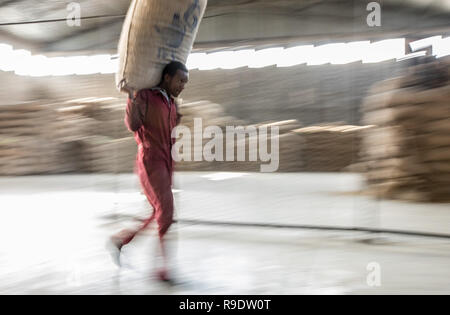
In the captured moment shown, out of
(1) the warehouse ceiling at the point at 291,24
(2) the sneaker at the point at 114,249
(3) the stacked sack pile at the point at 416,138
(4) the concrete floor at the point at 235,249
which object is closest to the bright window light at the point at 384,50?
(1) the warehouse ceiling at the point at 291,24

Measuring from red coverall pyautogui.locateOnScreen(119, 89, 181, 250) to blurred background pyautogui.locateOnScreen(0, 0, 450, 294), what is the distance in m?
0.47

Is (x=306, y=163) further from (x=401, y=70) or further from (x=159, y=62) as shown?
(x=159, y=62)

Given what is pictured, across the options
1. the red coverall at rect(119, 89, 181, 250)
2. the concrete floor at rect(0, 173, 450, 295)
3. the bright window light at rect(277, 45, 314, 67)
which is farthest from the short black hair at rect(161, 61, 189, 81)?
the bright window light at rect(277, 45, 314, 67)

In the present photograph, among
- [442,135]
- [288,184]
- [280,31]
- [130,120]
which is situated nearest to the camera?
[130,120]

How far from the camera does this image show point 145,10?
2385mm

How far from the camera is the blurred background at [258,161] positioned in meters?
2.93

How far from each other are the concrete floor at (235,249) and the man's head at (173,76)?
109 cm

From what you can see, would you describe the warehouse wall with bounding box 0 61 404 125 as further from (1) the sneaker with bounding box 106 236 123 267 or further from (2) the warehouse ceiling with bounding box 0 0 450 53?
(1) the sneaker with bounding box 106 236 123 267

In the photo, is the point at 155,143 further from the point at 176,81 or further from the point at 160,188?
the point at 176,81

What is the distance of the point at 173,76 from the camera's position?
7.92 feet

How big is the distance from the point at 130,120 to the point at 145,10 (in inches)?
22.9

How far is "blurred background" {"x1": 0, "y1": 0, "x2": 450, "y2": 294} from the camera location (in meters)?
2.93

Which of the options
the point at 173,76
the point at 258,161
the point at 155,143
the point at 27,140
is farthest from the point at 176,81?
the point at 27,140

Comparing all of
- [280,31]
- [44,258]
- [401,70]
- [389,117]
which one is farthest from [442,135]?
[280,31]
